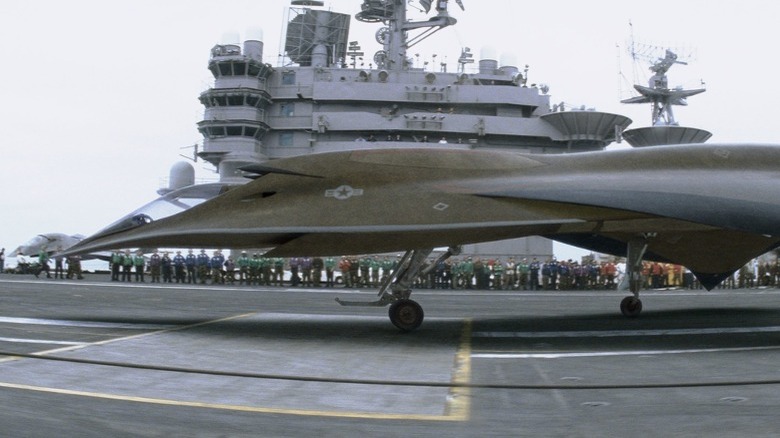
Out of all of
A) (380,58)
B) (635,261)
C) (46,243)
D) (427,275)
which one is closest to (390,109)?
(380,58)

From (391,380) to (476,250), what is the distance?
35.4 m

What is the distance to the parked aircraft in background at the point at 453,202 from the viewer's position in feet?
34.5

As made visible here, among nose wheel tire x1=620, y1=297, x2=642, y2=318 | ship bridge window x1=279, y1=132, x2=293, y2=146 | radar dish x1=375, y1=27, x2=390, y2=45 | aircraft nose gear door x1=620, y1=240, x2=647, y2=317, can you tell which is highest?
radar dish x1=375, y1=27, x2=390, y2=45

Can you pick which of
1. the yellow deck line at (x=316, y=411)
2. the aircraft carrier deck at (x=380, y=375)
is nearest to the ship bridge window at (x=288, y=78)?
the aircraft carrier deck at (x=380, y=375)

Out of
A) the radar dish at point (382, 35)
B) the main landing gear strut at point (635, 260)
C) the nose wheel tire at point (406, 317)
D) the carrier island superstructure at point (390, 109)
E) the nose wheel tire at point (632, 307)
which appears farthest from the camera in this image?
the radar dish at point (382, 35)

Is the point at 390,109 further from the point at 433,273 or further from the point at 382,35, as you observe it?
the point at 433,273

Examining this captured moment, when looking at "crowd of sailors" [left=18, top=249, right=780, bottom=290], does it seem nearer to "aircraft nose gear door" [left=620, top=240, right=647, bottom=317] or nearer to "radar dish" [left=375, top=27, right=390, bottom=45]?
"aircraft nose gear door" [left=620, top=240, right=647, bottom=317]

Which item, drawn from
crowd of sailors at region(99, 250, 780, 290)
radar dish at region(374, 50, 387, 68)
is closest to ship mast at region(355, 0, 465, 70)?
radar dish at region(374, 50, 387, 68)

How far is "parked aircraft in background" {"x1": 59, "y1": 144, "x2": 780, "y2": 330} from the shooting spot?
34.5ft

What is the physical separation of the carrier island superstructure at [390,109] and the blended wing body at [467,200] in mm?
30817

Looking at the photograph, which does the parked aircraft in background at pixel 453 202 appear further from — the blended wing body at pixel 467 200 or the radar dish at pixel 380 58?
the radar dish at pixel 380 58

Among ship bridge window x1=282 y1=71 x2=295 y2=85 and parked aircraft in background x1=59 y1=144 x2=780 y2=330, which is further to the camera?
ship bridge window x1=282 y1=71 x2=295 y2=85

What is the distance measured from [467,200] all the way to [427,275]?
21.8 metres

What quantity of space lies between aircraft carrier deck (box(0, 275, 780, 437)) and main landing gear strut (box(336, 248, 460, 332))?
0.29 m
